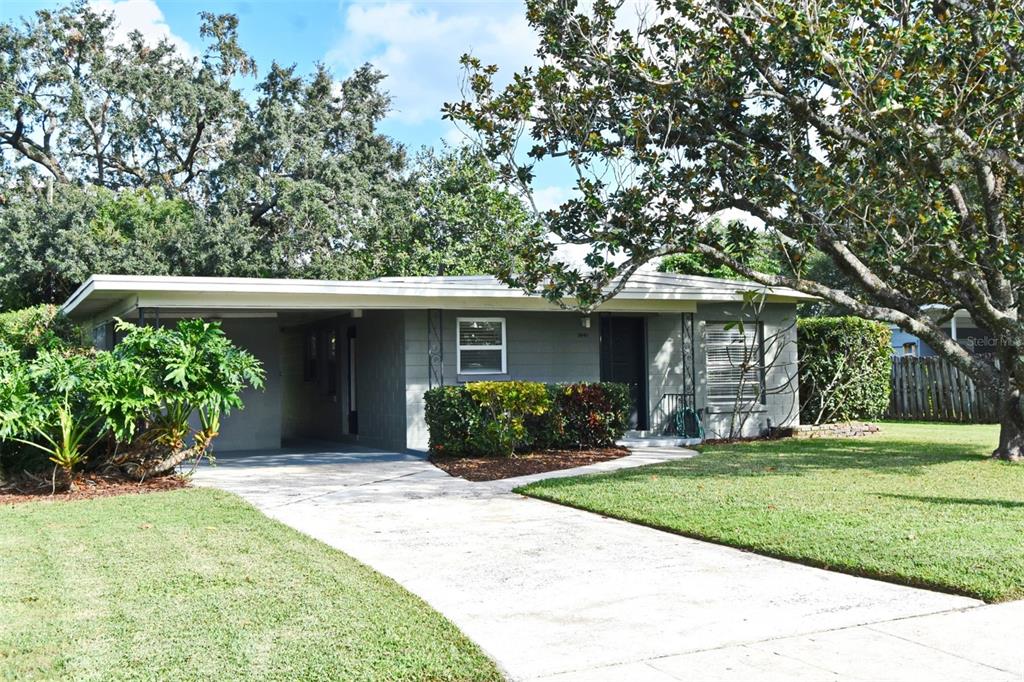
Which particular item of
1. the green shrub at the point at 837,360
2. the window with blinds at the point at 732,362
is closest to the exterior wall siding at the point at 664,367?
the window with blinds at the point at 732,362

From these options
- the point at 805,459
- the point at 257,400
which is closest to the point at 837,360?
the point at 805,459

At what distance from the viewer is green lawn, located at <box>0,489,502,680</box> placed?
4.18m

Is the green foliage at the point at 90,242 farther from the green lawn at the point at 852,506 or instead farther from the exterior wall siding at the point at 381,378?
the green lawn at the point at 852,506

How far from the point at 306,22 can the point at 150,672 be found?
17.5 meters

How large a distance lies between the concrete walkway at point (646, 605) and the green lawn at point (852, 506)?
0.86ft

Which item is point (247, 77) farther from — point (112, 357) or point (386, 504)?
point (386, 504)

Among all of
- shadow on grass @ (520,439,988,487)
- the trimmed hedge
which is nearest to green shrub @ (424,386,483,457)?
the trimmed hedge

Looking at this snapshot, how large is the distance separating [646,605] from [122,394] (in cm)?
696

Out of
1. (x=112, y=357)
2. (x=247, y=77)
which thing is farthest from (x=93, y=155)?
(x=112, y=357)

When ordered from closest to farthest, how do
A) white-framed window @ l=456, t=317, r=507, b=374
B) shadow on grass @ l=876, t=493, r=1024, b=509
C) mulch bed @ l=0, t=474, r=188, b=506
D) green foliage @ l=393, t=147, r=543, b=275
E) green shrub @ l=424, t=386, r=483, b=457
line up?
shadow on grass @ l=876, t=493, r=1024, b=509
mulch bed @ l=0, t=474, r=188, b=506
green shrub @ l=424, t=386, r=483, b=457
white-framed window @ l=456, t=317, r=507, b=374
green foliage @ l=393, t=147, r=543, b=275

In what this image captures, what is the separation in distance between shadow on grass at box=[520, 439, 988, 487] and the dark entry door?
209 centimetres

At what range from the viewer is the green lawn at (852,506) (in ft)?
19.7

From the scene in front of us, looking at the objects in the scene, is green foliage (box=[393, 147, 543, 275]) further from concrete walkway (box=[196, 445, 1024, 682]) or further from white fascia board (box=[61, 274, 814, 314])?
concrete walkway (box=[196, 445, 1024, 682])

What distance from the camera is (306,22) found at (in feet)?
63.2
